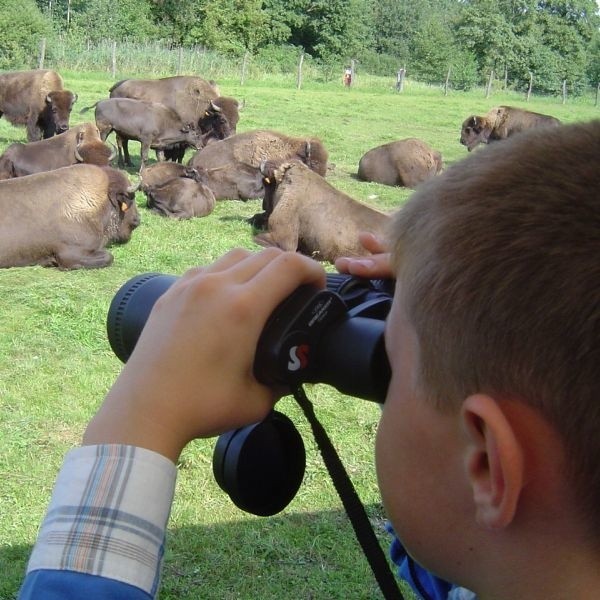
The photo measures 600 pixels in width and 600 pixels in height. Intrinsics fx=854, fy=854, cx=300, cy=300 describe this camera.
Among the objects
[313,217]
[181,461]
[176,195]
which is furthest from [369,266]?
[176,195]

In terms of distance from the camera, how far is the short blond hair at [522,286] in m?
0.94

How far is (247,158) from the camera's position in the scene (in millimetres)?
14375

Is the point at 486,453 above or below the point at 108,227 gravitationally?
above

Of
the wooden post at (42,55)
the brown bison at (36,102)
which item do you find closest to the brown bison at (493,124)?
the brown bison at (36,102)

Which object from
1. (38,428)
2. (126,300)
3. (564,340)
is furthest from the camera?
(38,428)

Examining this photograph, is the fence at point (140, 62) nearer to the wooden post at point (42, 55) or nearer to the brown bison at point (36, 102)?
the wooden post at point (42, 55)

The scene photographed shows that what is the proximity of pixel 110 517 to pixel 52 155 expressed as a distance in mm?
12342

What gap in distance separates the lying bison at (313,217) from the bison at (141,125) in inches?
237

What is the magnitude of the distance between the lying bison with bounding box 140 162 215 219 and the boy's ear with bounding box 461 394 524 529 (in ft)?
35.5

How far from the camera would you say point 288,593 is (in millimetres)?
Result: 3734

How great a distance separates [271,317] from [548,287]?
0.46m

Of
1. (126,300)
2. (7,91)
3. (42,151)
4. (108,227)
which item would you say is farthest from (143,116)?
(126,300)

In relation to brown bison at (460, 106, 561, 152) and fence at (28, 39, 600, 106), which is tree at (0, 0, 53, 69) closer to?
fence at (28, 39, 600, 106)

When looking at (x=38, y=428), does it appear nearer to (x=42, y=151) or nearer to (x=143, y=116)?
(x=42, y=151)
